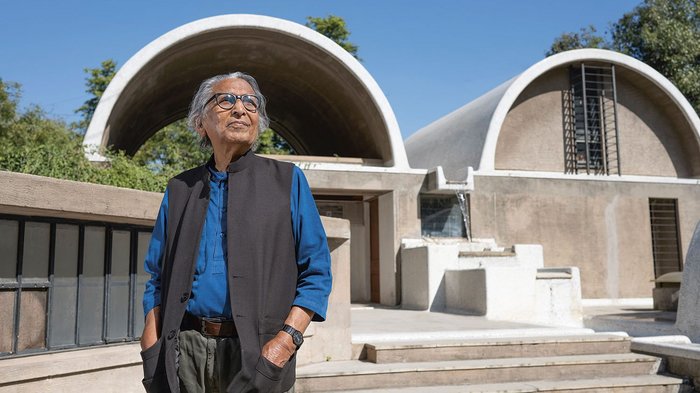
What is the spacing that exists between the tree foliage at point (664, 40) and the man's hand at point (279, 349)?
27.2 m

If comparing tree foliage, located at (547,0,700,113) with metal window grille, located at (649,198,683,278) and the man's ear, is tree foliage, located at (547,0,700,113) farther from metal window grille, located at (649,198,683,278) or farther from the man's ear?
the man's ear

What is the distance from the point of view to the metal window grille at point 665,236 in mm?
15680

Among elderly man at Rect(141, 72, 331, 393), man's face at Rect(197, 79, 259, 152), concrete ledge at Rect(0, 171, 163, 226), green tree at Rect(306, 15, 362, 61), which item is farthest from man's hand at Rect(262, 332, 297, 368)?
green tree at Rect(306, 15, 362, 61)

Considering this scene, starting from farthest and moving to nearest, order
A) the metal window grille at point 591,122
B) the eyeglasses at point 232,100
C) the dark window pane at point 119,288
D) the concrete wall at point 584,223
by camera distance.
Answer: the metal window grille at point 591,122 < the concrete wall at point 584,223 < the dark window pane at point 119,288 < the eyeglasses at point 232,100

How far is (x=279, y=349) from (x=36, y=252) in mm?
2848

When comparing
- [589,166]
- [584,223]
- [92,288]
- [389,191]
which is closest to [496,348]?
[92,288]

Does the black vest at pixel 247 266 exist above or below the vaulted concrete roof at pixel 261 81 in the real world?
below

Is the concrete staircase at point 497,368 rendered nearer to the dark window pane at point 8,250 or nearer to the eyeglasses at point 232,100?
the dark window pane at point 8,250

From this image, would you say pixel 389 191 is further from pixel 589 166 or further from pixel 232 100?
pixel 232 100

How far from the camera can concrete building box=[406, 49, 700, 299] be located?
48.0 feet

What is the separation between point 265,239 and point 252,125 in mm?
478

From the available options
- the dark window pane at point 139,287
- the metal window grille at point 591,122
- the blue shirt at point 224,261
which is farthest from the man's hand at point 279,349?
the metal window grille at point 591,122

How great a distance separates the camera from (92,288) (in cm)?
443

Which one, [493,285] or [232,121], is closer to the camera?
[232,121]
